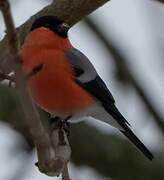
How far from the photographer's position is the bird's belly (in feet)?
8.85

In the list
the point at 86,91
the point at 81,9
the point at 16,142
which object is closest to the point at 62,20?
the point at 81,9

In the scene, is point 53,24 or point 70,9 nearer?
point 70,9

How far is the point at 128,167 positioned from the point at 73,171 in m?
0.34

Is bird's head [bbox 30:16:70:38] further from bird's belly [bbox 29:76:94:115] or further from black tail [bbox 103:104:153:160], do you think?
black tail [bbox 103:104:153:160]

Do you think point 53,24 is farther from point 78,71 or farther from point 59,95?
point 59,95

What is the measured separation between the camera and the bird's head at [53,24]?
2881 mm

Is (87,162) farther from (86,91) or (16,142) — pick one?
(86,91)

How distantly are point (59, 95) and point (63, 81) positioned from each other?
0.07 m

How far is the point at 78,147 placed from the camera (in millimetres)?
3430

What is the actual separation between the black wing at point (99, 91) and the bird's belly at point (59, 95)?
0.04m

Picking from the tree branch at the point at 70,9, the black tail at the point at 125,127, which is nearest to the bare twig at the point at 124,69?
the black tail at the point at 125,127

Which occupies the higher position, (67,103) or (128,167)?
(67,103)

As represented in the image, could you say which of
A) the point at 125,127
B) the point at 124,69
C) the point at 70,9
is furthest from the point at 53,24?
the point at 124,69

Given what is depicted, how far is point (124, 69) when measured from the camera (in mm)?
3580
